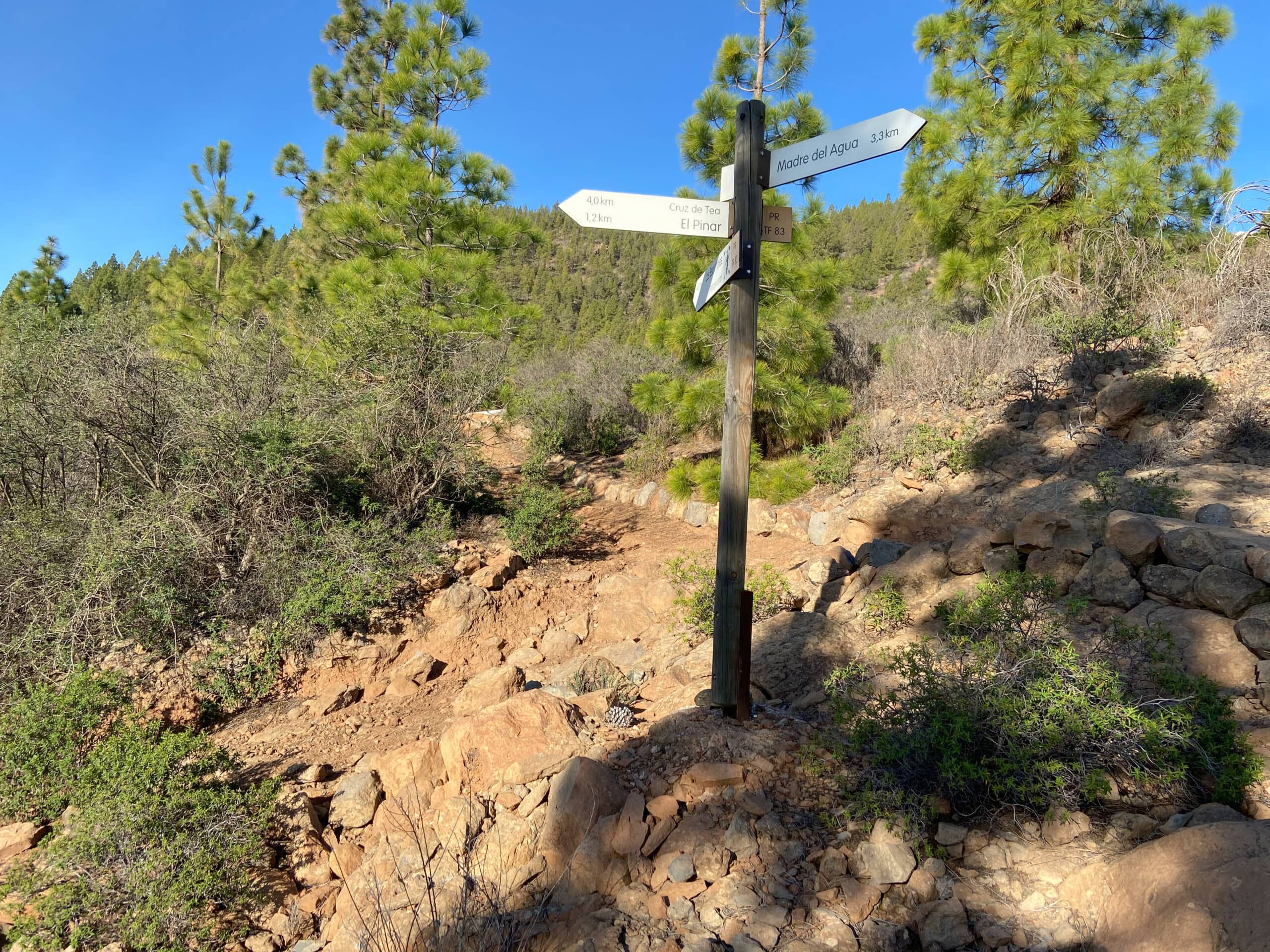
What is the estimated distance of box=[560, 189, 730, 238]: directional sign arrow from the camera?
2.67 metres

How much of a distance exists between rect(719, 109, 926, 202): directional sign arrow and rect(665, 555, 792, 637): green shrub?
7.34 ft

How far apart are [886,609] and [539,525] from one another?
140 inches

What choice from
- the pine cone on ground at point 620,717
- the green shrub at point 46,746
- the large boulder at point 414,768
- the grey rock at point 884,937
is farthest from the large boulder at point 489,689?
the grey rock at point 884,937

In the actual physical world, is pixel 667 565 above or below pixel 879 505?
below

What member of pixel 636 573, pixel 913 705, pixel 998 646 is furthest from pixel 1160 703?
pixel 636 573

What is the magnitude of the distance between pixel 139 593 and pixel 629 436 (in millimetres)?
7452

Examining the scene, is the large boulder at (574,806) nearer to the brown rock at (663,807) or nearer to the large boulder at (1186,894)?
the brown rock at (663,807)

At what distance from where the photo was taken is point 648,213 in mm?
2723

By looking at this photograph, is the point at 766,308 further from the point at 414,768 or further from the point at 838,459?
the point at 414,768

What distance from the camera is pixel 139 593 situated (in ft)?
14.6

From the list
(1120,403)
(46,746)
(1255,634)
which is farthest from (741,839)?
(1120,403)

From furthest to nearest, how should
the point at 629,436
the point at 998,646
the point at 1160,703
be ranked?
the point at 629,436 → the point at 998,646 → the point at 1160,703

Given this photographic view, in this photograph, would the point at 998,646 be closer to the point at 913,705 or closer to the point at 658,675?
the point at 913,705

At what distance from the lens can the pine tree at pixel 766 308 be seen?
711 centimetres
